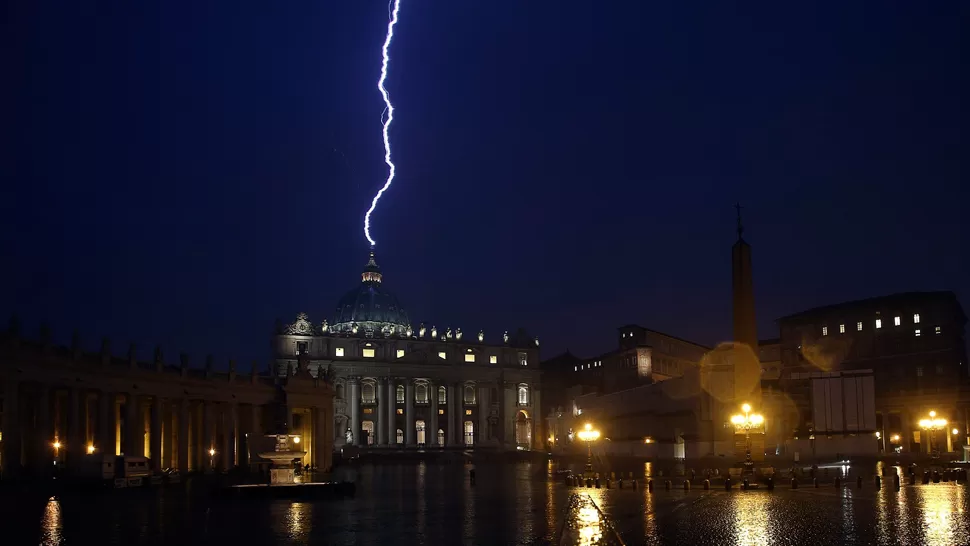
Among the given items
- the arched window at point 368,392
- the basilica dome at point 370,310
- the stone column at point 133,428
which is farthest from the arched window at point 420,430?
the stone column at point 133,428

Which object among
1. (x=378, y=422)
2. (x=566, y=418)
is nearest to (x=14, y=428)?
(x=566, y=418)

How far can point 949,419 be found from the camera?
7400 cm

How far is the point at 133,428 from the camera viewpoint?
5125 cm

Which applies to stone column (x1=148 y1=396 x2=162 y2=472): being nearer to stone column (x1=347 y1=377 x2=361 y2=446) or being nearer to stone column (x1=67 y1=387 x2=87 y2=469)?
stone column (x1=67 y1=387 x2=87 y2=469)

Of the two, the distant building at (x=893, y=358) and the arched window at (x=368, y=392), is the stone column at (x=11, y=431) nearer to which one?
the distant building at (x=893, y=358)

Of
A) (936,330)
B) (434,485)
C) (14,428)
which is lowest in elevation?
(434,485)

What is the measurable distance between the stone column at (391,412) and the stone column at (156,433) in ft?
266

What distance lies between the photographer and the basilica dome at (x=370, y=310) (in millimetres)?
157125

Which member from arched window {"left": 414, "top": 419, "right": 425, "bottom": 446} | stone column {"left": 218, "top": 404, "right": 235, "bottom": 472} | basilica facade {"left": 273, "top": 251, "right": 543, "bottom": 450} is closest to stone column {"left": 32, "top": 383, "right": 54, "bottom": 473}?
stone column {"left": 218, "top": 404, "right": 235, "bottom": 472}

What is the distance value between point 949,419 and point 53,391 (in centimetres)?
6245

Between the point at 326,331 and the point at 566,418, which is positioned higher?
the point at 326,331

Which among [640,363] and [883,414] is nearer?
[883,414]

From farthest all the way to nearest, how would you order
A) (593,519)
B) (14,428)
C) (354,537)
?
(14,428) → (593,519) → (354,537)

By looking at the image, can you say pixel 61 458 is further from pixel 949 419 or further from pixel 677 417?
pixel 949 419
